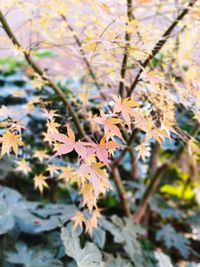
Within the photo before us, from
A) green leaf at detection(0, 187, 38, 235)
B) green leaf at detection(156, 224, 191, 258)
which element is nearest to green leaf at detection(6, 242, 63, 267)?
green leaf at detection(0, 187, 38, 235)

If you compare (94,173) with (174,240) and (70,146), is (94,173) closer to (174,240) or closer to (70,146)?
(70,146)

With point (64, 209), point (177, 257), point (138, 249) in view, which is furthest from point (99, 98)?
point (177, 257)

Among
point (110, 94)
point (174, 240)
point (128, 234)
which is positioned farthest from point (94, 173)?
point (174, 240)

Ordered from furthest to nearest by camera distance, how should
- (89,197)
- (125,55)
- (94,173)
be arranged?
1. (125,55)
2. (89,197)
3. (94,173)

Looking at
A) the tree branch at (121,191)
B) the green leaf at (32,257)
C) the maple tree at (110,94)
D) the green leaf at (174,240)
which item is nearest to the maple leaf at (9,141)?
the maple tree at (110,94)

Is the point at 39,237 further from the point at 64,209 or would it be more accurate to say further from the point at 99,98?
the point at 99,98

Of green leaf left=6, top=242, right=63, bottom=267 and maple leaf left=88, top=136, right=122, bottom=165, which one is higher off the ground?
maple leaf left=88, top=136, right=122, bottom=165

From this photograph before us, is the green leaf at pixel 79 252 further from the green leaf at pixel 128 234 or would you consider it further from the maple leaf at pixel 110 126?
the maple leaf at pixel 110 126

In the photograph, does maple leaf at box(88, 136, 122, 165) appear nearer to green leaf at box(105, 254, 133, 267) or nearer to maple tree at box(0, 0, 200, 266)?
maple tree at box(0, 0, 200, 266)
